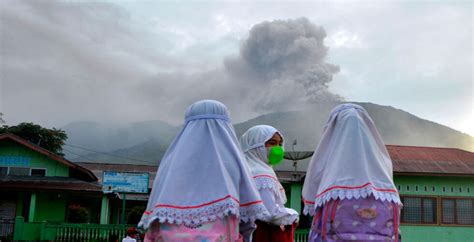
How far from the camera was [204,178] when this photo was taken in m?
3.44

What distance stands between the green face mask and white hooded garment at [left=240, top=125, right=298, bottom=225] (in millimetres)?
41

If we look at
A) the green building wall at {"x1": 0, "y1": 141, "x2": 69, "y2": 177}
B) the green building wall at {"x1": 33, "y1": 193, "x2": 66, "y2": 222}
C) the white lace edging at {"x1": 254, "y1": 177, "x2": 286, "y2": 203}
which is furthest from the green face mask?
the green building wall at {"x1": 0, "y1": 141, "x2": 69, "y2": 177}

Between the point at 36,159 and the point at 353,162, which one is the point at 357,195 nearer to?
the point at 353,162

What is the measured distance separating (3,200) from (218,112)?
18741mm

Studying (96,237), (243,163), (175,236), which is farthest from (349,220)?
(96,237)

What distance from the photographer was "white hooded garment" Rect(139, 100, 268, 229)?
3357mm

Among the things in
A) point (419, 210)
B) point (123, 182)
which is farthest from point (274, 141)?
point (419, 210)

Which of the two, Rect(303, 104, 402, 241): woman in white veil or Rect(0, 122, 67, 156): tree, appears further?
Rect(0, 122, 67, 156): tree

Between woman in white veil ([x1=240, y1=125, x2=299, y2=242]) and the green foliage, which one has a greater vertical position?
woman in white veil ([x1=240, y1=125, x2=299, y2=242])

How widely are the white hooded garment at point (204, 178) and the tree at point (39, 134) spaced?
3370cm

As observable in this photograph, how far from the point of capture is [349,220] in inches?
137

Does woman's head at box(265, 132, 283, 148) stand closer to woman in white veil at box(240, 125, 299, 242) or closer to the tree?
woman in white veil at box(240, 125, 299, 242)

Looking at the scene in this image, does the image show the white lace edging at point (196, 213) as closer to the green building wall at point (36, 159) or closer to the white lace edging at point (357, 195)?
the white lace edging at point (357, 195)

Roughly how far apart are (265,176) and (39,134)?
110ft
